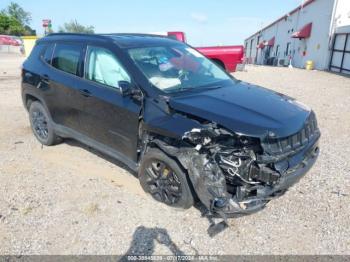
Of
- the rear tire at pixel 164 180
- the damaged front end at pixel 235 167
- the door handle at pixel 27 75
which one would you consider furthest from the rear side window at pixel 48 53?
the damaged front end at pixel 235 167

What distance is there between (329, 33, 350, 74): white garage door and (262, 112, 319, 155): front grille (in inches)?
716

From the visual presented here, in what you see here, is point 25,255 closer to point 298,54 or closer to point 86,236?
point 86,236

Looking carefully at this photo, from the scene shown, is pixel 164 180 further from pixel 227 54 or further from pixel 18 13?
pixel 18 13

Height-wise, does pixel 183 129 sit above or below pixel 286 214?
above

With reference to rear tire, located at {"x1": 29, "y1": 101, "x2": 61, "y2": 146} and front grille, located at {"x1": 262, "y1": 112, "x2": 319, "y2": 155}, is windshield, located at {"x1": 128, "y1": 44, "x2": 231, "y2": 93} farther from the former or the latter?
rear tire, located at {"x1": 29, "y1": 101, "x2": 61, "y2": 146}

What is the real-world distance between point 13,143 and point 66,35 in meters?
2.28

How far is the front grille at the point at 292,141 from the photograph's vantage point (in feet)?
9.78

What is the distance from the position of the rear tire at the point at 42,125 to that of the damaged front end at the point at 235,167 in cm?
281

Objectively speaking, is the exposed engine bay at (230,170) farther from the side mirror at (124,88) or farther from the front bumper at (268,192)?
the side mirror at (124,88)

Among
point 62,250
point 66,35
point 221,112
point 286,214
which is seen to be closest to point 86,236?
point 62,250

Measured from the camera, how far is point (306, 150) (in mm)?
3443

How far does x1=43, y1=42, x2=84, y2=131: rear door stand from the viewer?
14.3 feet

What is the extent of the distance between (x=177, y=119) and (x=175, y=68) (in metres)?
1.05

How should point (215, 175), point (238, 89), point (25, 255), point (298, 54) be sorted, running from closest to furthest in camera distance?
point (25, 255), point (215, 175), point (238, 89), point (298, 54)
